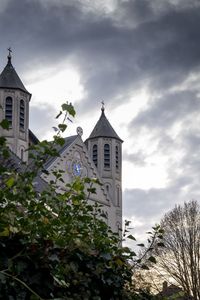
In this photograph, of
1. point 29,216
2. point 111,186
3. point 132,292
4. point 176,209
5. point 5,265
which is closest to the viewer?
point 5,265

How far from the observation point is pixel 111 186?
56.2 metres

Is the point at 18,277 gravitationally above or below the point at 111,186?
below

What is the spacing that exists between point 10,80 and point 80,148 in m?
8.57

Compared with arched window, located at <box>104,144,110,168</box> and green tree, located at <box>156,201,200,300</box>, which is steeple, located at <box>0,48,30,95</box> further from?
green tree, located at <box>156,201,200,300</box>

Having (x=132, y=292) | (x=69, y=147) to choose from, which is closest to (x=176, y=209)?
(x=69, y=147)

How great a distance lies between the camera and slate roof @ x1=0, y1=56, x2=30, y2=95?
48.0 meters

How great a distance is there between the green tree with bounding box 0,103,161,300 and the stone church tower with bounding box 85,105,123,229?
167ft

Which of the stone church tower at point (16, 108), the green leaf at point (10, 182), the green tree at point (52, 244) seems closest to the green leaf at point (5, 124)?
the green tree at point (52, 244)

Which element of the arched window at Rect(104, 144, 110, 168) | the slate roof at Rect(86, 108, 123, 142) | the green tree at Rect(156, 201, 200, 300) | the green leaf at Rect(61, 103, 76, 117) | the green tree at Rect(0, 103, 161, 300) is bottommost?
the green tree at Rect(0, 103, 161, 300)

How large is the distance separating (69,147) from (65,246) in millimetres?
44661

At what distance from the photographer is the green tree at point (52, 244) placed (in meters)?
3.55

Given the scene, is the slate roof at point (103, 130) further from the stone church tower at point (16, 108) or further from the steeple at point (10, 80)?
the steeple at point (10, 80)

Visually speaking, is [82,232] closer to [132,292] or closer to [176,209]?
[132,292]

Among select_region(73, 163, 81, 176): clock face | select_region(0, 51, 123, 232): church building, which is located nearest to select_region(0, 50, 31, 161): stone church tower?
select_region(0, 51, 123, 232): church building
